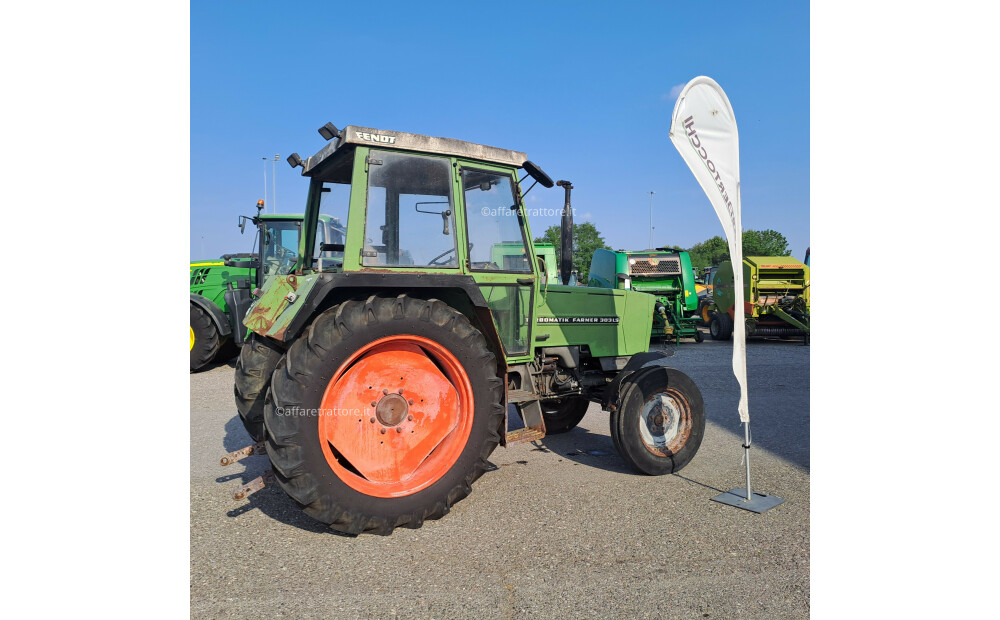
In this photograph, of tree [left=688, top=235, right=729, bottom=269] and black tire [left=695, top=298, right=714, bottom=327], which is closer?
black tire [left=695, top=298, right=714, bottom=327]

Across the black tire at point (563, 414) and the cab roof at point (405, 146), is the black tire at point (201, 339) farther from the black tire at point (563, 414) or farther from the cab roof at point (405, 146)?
the black tire at point (563, 414)

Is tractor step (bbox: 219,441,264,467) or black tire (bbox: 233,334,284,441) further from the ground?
black tire (bbox: 233,334,284,441)

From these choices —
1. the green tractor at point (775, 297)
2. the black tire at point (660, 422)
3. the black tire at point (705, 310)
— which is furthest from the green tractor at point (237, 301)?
the black tire at point (705, 310)

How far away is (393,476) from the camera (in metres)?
3.40

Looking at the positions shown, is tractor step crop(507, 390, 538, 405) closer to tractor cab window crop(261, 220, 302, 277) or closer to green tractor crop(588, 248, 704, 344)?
tractor cab window crop(261, 220, 302, 277)

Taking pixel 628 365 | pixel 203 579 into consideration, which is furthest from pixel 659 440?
pixel 203 579

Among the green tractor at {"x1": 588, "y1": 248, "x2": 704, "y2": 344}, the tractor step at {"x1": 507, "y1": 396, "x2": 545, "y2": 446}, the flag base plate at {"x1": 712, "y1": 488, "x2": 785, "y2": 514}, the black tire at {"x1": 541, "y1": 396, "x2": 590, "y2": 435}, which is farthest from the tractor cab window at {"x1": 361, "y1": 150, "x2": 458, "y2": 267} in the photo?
the green tractor at {"x1": 588, "y1": 248, "x2": 704, "y2": 344}

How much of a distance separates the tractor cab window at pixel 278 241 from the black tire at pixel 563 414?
217 inches

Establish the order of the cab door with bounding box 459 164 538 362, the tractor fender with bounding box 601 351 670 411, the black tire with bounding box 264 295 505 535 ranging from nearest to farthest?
the black tire with bounding box 264 295 505 535
the cab door with bounding box 459 164 538 362
the tractor fender with bounding box 601 351 670 411

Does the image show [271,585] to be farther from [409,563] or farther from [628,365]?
[628,365]

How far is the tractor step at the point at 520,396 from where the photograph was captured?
12.7 feet

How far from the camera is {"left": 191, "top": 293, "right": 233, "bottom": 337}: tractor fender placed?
29.4 ft

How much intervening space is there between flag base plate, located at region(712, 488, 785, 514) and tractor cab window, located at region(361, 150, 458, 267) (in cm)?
236

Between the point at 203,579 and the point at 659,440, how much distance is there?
3094 millimetres
